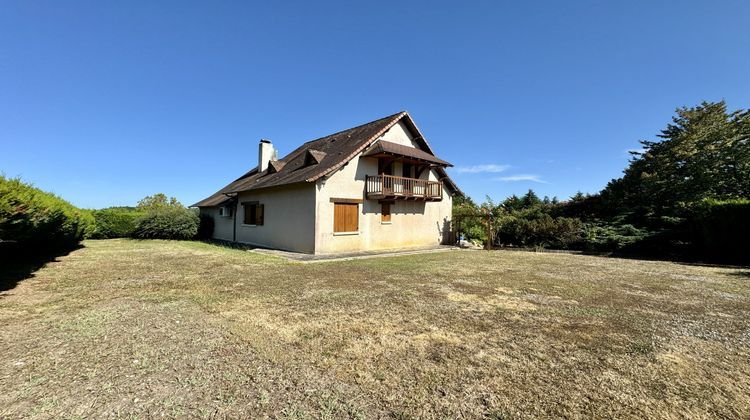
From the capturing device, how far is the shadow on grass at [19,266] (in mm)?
7182

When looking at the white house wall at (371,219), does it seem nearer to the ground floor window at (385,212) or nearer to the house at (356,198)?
the house at (356,198)

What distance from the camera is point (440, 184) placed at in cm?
1806

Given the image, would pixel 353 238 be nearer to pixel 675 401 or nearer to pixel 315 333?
pixel 315 333

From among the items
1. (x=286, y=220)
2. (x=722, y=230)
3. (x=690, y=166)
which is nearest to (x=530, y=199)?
(x=690, y=166)

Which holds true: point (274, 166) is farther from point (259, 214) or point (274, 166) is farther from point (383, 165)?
point (383, 165)

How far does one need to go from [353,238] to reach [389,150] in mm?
4422

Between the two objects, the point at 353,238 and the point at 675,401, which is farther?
the point at 353,238

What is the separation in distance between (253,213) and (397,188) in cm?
844

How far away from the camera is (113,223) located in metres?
22.0

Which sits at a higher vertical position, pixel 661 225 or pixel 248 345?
pixel 661 225

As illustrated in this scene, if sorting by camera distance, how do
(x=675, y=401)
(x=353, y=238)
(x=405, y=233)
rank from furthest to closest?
(x=405, y=233)
(x=353, y=238)
(x=675, y=401)

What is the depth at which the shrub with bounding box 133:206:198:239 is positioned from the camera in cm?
2073

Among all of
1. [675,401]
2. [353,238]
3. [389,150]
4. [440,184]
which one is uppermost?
[389,150]

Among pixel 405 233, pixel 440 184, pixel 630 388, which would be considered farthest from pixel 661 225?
pixel 630 388
